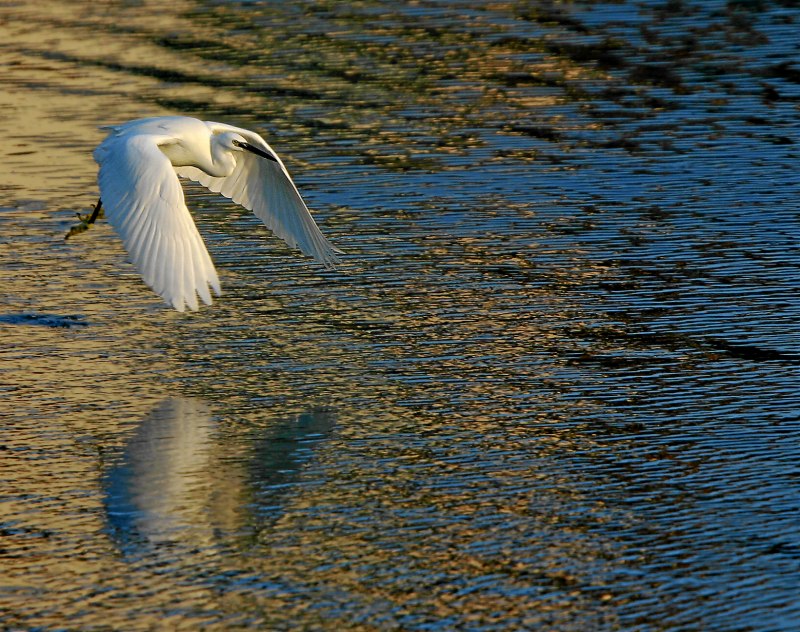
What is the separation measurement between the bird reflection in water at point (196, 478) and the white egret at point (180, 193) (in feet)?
1.93

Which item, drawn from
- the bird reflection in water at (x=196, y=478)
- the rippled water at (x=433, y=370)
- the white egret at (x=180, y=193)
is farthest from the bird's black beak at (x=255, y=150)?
the bird reflection in water at (x=196, y=478)

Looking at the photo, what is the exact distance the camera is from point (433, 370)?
753cm

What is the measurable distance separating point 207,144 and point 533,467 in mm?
3066

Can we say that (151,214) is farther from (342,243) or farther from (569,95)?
(569,95)

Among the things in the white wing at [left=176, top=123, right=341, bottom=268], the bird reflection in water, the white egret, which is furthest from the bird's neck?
the bird reflection in water

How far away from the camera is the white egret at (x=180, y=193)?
6762 mm

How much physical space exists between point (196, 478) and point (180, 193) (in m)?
1.52

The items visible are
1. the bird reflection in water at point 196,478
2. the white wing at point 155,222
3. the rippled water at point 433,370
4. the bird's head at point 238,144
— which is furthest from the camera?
the bird's head at point 238,144

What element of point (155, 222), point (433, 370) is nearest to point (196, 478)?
point (155, 222)

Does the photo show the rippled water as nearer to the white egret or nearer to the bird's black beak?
the white egret

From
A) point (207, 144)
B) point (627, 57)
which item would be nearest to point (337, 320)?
point (207, 144)

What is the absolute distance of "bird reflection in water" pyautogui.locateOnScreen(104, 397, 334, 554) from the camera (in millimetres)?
5805

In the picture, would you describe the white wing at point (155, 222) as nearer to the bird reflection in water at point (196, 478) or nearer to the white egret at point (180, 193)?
the white egret at point (180, 193)

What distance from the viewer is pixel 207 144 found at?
845 cm
